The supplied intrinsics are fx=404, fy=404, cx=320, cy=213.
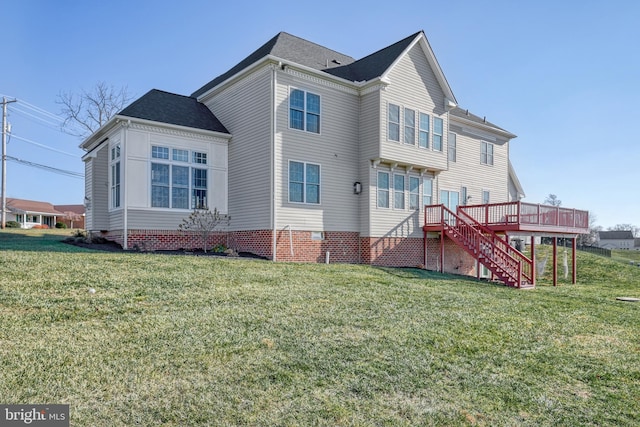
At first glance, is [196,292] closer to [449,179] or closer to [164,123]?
[164,123]

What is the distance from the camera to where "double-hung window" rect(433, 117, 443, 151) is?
17156 millimetres

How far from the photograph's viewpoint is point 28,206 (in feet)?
165

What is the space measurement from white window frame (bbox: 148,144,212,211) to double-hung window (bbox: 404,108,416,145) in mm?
7752

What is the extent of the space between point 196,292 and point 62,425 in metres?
4.12

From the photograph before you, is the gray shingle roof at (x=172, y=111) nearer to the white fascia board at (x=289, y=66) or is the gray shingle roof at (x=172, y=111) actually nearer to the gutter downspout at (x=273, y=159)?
the white fascia board at (x=289, y=66)

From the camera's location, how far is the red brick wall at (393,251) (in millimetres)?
15234

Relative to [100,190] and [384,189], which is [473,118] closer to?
[384,189]

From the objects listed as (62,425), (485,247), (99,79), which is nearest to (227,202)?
(485,247)

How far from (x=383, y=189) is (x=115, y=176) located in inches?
382

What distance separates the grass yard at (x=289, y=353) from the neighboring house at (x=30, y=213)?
47.7 meters

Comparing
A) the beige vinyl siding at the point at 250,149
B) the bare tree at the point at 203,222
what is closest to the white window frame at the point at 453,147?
the beige vinyl siding at the point at 250,149

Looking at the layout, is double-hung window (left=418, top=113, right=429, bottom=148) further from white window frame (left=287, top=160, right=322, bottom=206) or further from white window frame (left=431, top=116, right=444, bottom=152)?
white window frame (left=287, top=160, right=322, bottom=206)

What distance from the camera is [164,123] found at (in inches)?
528

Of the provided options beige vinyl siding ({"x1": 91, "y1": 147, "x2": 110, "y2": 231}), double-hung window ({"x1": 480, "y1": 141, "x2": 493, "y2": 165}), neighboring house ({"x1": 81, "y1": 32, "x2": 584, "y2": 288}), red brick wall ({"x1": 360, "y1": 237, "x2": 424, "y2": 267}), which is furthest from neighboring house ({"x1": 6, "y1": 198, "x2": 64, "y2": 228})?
double-hung window ({"x1": 480, "y1": 141, "x2": 493, "y2": 165})
